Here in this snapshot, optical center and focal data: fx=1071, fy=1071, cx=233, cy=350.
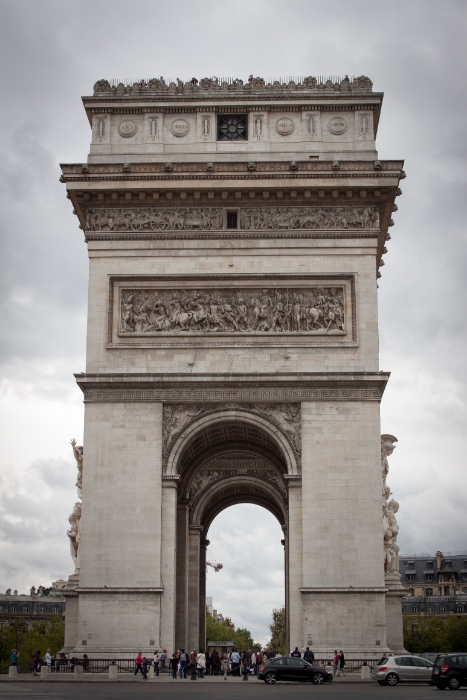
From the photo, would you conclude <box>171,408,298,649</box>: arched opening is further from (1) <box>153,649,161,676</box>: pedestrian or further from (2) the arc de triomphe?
(1) <box>153,649,161,676</box>: pedestrian

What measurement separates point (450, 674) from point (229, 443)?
13409 mm

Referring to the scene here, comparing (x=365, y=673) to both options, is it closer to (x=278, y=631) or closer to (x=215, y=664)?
(x=215, y=664)

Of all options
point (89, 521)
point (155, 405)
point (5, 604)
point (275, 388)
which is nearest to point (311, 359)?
point (275, 388)

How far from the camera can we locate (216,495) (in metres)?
50.1

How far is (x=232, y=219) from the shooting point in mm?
37875

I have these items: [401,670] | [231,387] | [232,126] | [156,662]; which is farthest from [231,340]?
[401,670]

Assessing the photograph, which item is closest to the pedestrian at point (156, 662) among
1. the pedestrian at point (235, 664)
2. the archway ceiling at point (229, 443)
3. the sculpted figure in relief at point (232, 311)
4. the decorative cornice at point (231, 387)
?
the archway ceiling at point (229, 443)

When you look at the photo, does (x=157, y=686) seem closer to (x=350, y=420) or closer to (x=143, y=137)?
(x=350, y=420)

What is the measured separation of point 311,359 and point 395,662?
10073 millimetres

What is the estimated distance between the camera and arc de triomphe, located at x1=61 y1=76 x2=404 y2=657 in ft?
113

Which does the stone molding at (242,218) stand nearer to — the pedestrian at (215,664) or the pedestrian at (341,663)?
the pedestrian at (341,663)

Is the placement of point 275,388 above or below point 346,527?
above

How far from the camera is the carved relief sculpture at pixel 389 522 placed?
36.8m

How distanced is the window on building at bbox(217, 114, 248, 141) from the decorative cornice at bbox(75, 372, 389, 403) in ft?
30.4
